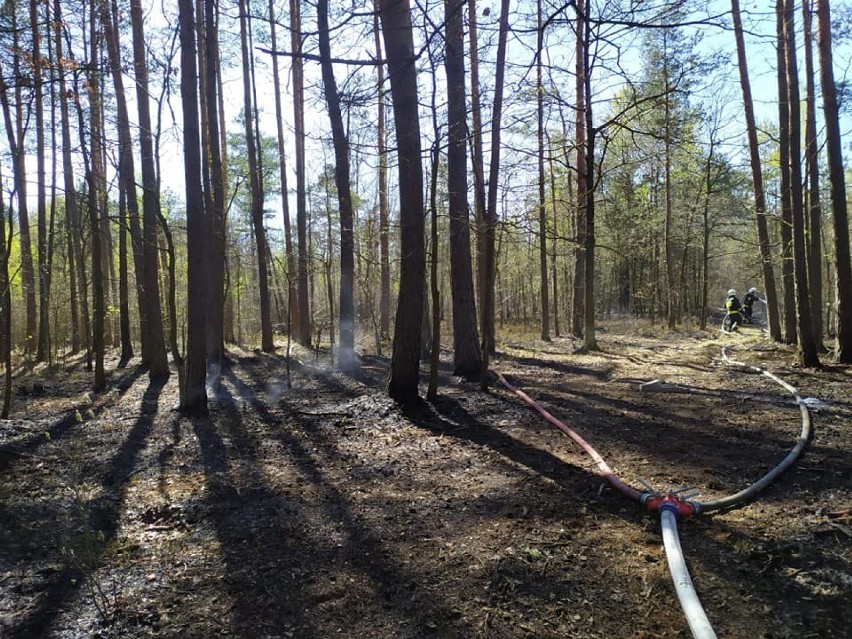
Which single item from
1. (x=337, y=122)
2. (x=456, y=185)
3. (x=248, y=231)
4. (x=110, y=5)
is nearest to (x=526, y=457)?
(x=456, y=185)

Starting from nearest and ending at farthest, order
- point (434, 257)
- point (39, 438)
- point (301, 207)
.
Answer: point (434, 257)
point (39, 438)
point (301, 207)

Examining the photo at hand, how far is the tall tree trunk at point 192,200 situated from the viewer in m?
6.93

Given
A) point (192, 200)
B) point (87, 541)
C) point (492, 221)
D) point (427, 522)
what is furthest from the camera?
point (492, 221)

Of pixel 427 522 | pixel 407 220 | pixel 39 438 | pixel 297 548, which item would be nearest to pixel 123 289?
pixel 39 438

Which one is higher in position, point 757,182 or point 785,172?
point 757,182

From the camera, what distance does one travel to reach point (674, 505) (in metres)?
3.19

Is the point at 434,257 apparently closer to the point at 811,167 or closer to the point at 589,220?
the point at 589,220

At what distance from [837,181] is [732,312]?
8987 mm

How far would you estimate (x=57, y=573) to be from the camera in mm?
3207

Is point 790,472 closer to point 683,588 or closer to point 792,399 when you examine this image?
A: point 683,588

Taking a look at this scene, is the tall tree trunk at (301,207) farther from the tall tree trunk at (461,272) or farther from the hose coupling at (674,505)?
the hose coupling at (674,505)

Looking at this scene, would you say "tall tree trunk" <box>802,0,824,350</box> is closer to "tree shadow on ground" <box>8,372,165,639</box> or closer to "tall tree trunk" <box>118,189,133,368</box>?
"tree shadow on ground" <box>8,372,165,639</box>

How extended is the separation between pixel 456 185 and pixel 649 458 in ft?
17.8

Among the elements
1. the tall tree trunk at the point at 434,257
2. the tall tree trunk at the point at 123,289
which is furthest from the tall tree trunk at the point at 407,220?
the tall tree trunk at the point at 123,289
